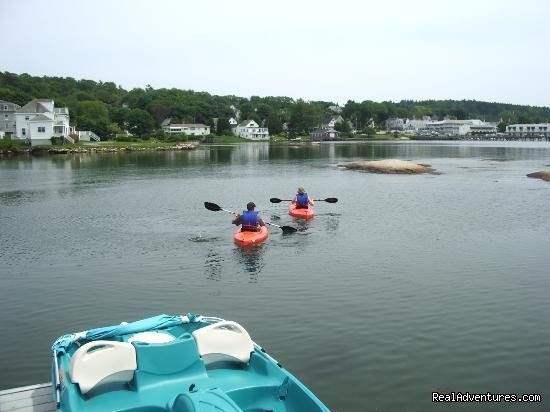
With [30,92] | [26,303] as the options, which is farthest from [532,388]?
[30,92]

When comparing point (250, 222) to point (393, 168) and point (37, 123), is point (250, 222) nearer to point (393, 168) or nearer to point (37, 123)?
point (393, 168)

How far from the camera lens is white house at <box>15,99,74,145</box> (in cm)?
10506

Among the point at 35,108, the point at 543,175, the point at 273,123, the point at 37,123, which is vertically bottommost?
the point at 543,175

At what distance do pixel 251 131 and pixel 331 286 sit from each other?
17294cm

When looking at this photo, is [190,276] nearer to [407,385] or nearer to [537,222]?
[407,385]

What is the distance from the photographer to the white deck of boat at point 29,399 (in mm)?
9672

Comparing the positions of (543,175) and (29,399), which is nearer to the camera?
(29,399)

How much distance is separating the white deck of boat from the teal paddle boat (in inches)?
23.0

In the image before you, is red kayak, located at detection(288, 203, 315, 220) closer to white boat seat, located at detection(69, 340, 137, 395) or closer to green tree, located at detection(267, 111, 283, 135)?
white boat seat, located at detection(69, 340, 137, 395)

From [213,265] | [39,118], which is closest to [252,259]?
[213,265]

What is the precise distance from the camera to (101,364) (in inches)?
370

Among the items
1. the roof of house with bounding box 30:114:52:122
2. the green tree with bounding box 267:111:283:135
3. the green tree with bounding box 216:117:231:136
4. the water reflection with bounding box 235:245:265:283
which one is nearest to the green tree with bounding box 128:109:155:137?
the roof of house with bounding box 30:114:52:122

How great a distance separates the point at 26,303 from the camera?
666 inches

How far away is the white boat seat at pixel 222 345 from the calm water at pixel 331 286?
6.88 feet
